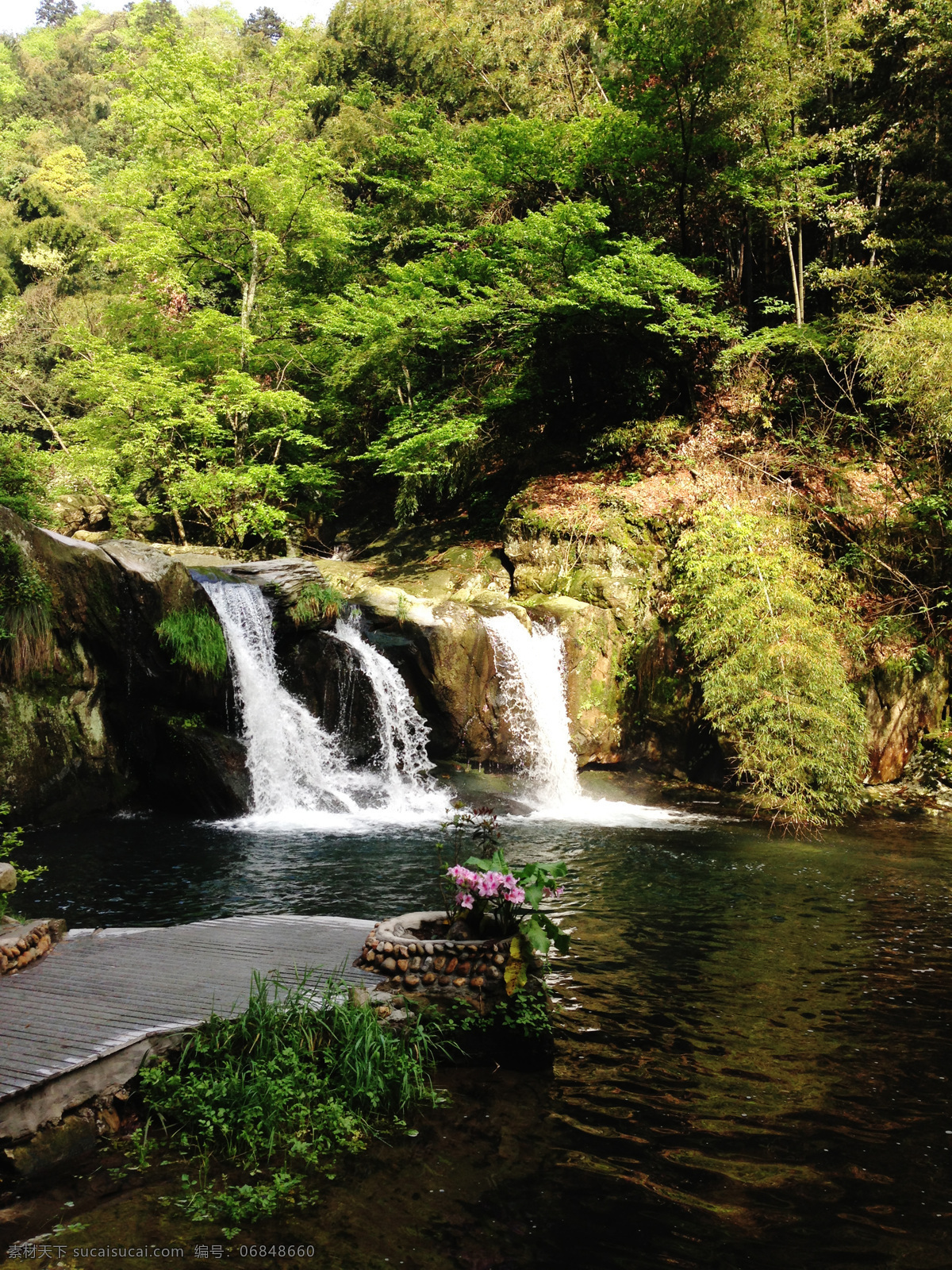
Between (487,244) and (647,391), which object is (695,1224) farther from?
(487,244)

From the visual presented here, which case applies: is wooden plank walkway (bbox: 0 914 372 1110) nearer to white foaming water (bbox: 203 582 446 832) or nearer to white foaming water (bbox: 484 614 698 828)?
white foaming water (bbox: 203 582 446 832)

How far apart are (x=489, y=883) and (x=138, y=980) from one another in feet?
6.78

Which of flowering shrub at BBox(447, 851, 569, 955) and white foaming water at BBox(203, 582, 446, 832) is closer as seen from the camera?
flowering shrub at BBox(447, 851, 569, 955)

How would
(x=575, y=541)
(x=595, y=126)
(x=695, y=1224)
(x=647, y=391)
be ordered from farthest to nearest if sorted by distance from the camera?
(x=647, y=391) → (x=595, y=126) → (x=575, y=541) → (x=695, y=1224)

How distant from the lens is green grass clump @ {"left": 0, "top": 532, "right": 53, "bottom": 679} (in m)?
10.3

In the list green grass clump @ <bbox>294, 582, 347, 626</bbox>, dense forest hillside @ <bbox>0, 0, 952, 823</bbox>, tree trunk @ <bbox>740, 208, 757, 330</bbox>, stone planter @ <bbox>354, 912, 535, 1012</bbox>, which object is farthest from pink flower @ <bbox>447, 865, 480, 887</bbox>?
tree trunk @ <bbox>740, 208, 757, 330</bbox>

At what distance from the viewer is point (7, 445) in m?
12.5

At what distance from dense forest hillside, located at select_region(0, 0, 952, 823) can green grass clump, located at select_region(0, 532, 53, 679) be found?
59 millimetres

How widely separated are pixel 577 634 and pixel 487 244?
10.5 m

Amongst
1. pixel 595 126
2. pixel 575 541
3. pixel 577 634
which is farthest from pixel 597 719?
pixel 595 126

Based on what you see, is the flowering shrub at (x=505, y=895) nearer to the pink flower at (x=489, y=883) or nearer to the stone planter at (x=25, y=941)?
the pink flower at (x=489, y=883)

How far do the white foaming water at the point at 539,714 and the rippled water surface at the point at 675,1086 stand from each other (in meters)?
3.78

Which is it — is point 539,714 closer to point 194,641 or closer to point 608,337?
point 194,641

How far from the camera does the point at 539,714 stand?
12.9m
